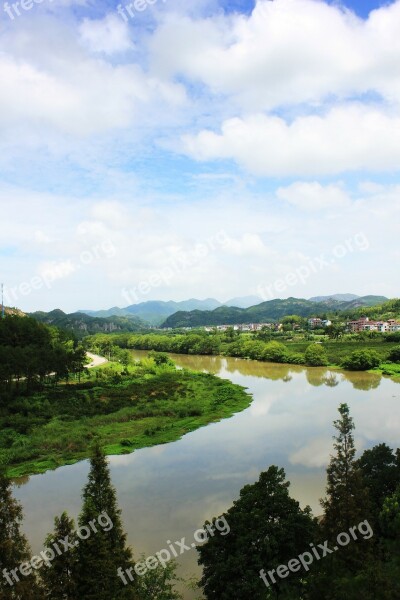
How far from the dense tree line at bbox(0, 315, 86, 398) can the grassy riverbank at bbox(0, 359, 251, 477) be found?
1740 mm

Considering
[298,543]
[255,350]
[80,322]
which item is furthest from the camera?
[80,322]

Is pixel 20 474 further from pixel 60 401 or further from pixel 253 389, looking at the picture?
pixel 253 389

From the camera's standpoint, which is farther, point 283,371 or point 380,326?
point 380,326

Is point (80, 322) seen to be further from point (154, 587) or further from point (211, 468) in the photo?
point (154, 587)

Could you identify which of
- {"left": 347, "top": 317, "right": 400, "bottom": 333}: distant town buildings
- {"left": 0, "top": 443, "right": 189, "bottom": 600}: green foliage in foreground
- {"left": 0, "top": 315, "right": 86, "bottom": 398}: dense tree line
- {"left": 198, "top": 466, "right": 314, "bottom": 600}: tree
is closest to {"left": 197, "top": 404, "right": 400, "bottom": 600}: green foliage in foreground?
{"left": 198, "top": 466, "right": 314, "bottom": 600}: tree

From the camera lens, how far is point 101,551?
9367 mm

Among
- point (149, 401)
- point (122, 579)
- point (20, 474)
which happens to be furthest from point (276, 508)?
point (149, 401)

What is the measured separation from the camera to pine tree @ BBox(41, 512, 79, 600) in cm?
880

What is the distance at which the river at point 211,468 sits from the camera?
1700 cm

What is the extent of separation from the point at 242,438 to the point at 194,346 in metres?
60.9

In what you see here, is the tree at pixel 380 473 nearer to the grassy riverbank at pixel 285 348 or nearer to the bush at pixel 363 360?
the grassy riverbank at pixel 285 348

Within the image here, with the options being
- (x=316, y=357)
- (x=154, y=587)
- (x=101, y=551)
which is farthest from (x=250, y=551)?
(x=316, y=357)

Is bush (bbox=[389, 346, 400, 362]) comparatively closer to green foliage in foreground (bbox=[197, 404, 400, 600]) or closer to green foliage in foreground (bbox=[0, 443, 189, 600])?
green foliage in foreground (bbox=[197, 404, 400, 600])

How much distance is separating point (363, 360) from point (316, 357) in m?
7.67
